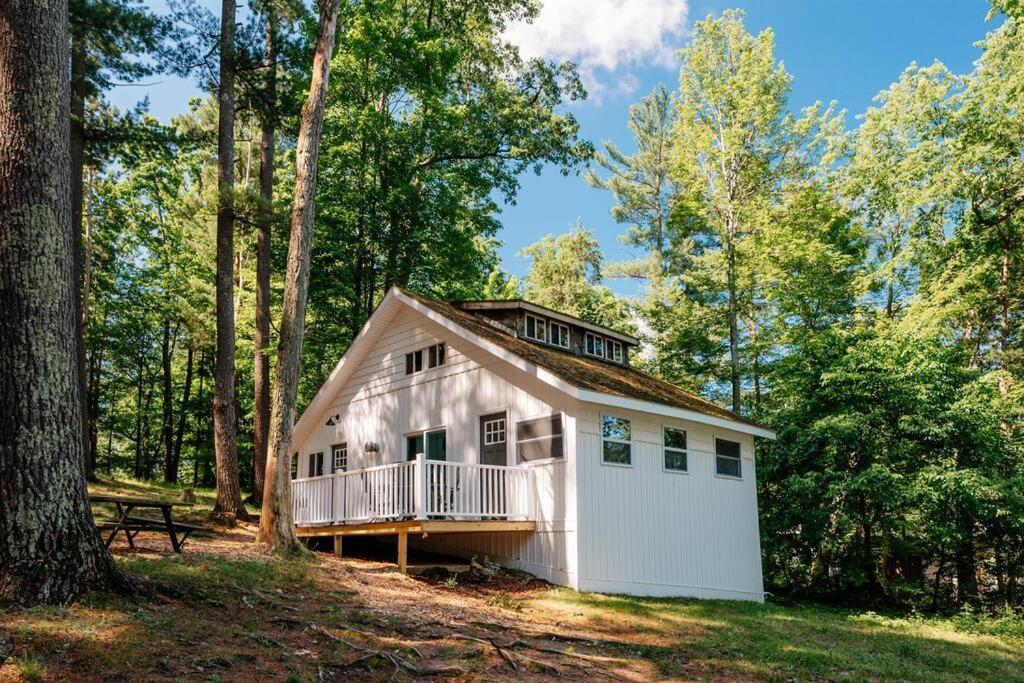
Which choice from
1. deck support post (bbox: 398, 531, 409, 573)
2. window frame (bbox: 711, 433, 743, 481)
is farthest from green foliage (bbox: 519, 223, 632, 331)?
deck support post (bbox: 398, 531, 409, 573)

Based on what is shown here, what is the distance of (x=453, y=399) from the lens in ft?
49.4

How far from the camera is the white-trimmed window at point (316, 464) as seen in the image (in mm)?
19156

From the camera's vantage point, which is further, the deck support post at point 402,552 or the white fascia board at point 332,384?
the white fascia board at point 332,384

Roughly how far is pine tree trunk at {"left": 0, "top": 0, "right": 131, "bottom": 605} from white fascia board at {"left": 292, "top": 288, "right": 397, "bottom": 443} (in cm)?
935

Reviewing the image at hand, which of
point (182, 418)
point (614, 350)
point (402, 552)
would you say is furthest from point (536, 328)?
point (182, 418)

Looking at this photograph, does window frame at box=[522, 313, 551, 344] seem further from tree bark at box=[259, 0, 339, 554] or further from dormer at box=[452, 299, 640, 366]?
tree bark at box=[259, 0, 339, 554]

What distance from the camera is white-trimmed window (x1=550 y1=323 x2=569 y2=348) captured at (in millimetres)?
17031

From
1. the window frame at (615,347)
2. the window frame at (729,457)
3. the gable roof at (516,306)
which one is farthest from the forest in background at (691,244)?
the gable roof at (516,306)

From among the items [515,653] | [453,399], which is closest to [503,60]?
[453,399]

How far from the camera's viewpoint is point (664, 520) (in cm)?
1367

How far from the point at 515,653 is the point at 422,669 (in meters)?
1.29

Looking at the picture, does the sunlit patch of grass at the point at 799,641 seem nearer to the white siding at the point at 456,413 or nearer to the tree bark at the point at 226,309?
the white siding at the point at 456,413

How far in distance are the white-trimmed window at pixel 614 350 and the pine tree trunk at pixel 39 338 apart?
1368cm

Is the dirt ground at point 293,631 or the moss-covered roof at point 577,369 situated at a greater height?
the moss-covered roof at point 577,369
